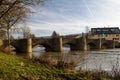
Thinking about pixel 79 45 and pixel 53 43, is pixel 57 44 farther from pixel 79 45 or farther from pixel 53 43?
pixel 79 45

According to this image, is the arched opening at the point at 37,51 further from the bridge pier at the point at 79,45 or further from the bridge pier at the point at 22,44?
the bridge pier at the point at 79,45

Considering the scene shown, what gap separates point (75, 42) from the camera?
332ft

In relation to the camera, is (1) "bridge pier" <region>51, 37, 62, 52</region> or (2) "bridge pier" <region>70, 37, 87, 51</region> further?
(2) "bridge pier" <region>70, 37, 87, 51</region>

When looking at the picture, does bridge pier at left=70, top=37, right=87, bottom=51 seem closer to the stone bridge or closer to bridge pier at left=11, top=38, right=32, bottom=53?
the stone bridge

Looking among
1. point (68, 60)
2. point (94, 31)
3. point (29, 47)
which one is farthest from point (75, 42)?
point (68, 60)

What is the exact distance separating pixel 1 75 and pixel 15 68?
1685 mm

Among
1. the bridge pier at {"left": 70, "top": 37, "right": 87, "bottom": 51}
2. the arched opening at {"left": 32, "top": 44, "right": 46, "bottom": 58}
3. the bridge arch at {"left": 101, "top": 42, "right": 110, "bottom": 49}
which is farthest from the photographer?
the bridge arch at {"left": 101, "top": 42, "right": 110, "bottom": 49}

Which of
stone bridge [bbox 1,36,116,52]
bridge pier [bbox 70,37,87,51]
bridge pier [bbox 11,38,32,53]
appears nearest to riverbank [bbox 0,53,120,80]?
stone bridge [bbox 1,36,116,52]

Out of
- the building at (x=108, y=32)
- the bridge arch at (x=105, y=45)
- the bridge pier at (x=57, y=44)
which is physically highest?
the building at (x=108, y=32)

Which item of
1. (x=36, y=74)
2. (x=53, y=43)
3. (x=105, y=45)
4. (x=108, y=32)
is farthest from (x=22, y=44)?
(x=108, y=32)

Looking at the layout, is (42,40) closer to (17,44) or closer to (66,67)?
(17,44)

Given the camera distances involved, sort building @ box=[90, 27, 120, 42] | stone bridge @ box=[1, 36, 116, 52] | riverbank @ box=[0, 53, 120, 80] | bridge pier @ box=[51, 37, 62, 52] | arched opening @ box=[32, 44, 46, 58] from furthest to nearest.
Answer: building @ box=[90, 27, 120, 42], bridge pier @ box=[51, 37, 62, 52], stone bridge @ box=[1, 36, 116, 52], arched opening @ box=[32, 44, 46, 58], riverbank @ box=[0, 53, 120, 80]

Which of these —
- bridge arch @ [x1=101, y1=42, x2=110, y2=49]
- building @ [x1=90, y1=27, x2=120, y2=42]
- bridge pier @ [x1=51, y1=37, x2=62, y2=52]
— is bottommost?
bridge arch @ [x1=101, y1=42, x2=110, y2=49]

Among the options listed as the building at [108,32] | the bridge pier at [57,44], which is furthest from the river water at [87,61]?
the building at [108,32]
